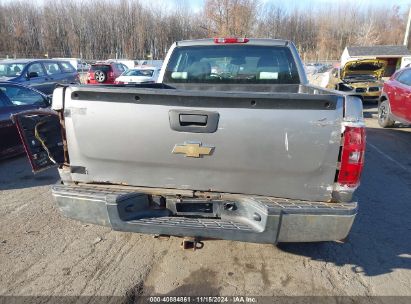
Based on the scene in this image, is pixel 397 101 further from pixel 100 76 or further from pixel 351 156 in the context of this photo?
pixel 100 76

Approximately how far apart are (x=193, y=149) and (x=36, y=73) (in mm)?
11300

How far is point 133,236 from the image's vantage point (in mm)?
3705

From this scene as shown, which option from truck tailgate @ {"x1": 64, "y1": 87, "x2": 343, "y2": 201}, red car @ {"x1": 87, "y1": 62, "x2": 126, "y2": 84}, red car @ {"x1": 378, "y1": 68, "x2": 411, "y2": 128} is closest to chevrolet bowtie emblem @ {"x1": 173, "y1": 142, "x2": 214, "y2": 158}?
truck tailgate @ {"x1": 64, "y1": 87, "x2": 343, "y2": 201}

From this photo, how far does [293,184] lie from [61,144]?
6.83 feet

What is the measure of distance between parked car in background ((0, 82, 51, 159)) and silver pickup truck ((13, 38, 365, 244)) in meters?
3.53

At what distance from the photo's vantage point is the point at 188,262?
3.24 m

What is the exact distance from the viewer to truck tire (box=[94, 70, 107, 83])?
19.3 meters

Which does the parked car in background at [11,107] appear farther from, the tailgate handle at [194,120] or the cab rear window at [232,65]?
the tailgate handle at [194,120]

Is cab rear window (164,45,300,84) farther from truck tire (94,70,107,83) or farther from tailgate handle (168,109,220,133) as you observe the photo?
truck tire (94,70,107,83)

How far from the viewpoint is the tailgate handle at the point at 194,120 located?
249 cm

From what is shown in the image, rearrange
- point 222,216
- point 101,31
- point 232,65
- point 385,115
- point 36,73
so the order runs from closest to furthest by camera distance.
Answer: point 222,216 < point 232,65 < point 385,115 < point 36,73 < point 101,31

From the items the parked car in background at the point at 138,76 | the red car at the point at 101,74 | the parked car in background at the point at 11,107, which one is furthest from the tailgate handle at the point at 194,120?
the red car at the point at 101,74

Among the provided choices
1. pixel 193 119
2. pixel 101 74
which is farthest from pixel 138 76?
pixel 193 119

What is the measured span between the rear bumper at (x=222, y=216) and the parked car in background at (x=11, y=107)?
151 inches
